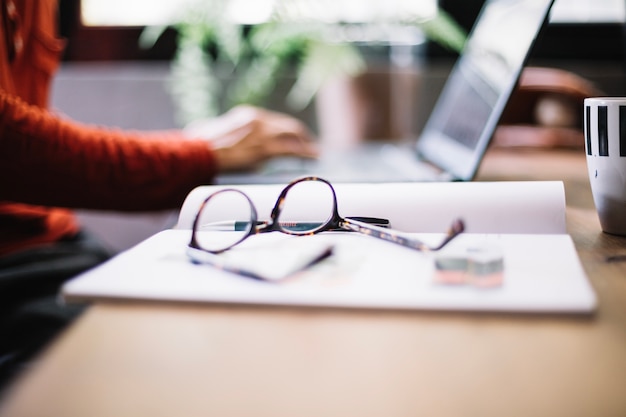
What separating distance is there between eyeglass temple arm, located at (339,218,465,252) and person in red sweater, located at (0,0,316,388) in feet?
1.20

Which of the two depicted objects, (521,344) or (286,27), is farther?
(286,27)

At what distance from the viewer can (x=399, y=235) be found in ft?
1.41

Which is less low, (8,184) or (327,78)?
(327,78)

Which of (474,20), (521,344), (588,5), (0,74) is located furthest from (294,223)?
(588,5)

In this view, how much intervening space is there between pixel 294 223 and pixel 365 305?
0.17m

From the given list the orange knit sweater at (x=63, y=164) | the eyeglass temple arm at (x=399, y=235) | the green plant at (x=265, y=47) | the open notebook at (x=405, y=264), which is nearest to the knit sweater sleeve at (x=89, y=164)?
the orange knit sweater at (x=63, y=164)

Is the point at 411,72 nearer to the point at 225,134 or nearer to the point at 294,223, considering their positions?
the point at 225,134

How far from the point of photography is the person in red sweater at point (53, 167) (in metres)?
0.68

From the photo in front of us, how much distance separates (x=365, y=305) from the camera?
0.32m

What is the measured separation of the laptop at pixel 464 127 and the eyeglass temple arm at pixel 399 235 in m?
0.21

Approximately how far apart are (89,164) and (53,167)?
0.13ft

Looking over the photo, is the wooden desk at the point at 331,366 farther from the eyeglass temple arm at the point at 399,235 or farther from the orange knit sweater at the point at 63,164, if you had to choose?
the orange knit sweater at the point at 63,164

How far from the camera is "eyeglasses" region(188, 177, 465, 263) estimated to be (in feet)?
1.39

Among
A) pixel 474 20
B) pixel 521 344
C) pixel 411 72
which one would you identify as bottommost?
pixel 521 344
